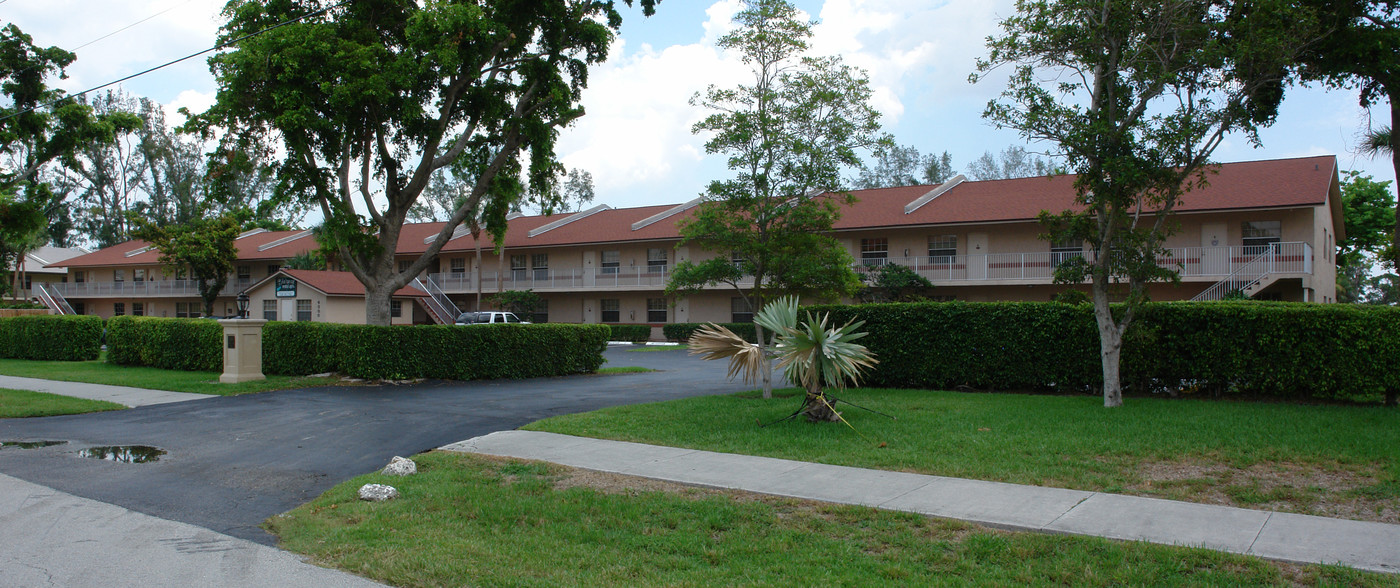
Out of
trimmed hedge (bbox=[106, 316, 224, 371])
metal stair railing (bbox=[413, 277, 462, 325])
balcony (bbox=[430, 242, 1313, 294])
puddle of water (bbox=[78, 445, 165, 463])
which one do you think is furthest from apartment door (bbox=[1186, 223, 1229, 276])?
metal stair railing (bbox=[413, 277, 462, 325])

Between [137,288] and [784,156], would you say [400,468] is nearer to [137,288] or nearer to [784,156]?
[784,156]

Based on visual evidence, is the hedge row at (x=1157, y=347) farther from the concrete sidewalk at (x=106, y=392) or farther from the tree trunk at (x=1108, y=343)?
the concrete sidewalk at (x=106, y=392)

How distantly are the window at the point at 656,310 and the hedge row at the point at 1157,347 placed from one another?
27832mm

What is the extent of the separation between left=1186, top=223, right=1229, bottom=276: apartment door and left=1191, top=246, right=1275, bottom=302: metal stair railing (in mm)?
617

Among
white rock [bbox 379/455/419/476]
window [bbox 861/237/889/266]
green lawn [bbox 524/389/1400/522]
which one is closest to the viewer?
green lawn [bbox 524/389/1400/522]

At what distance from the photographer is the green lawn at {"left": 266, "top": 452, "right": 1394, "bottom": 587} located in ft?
17.0

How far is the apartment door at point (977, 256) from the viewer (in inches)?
1364

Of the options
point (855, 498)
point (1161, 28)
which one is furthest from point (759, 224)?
point (855, 498)

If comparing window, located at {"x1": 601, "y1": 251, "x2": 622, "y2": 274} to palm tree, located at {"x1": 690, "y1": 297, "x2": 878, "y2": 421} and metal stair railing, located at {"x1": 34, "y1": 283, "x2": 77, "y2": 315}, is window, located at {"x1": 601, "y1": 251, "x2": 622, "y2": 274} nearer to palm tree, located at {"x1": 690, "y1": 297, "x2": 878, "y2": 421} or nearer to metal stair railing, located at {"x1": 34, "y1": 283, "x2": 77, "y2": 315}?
palm tree, located at {"x1": 690, "y1": 297, "x2": 878, "y2": 421}

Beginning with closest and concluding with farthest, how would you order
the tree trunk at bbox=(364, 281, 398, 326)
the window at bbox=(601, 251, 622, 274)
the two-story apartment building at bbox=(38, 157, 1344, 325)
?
1. the tree trunk at bbox=(364, 281, 398, 326)
2. the two-story apartment building at bbox=(38, 157, 1344, 325)
3. the window at bbox=(601, 251, 622, 274)

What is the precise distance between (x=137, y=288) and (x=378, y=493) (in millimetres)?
57536

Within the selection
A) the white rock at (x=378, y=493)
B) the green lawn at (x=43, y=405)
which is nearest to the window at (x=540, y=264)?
the green lawn at (x=43, y=405)

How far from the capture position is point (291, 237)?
56.0 metres

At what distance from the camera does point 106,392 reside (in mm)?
17266
